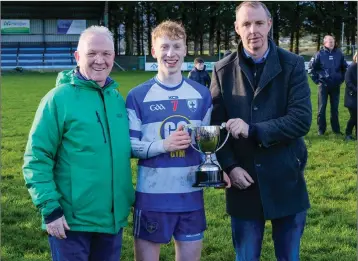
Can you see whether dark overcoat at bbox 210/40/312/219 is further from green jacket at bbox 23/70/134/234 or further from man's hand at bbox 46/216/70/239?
man's hand at bbox 46/216/70/239

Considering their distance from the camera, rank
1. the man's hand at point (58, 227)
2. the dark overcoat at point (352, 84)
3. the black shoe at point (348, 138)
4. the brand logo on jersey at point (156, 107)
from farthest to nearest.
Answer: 1. the black shoe at point (348, 138)
2. the dark overcoat at point (352, 84)
3. the brand logo on jersey at point (156, 107)
4. the man's hand at point (58, 227)

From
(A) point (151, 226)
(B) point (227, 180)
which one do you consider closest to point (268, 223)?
(B) point (227, 180)

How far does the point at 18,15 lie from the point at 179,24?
48.1m

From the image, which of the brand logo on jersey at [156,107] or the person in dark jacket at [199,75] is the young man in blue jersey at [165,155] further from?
the person in dark jacket at [199,75]

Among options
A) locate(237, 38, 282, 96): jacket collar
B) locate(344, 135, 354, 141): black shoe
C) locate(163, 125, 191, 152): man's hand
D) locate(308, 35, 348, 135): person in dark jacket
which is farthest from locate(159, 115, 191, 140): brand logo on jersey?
locate(308, 35, 348, 135): person in dark jacket

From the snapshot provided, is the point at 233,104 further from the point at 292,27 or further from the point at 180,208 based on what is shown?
the point at 292,27

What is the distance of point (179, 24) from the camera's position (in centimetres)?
325

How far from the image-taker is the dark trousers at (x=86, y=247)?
2.93 m

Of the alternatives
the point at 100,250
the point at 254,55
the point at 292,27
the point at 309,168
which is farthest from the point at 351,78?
the point at 292,27

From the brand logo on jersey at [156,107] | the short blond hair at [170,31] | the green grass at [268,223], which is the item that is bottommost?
the green grass at [268,223]

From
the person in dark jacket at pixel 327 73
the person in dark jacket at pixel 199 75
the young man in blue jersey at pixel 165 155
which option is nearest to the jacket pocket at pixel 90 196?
the young man in blue jersey at pixel 165 155

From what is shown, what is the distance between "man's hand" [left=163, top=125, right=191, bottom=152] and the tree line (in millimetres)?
51724

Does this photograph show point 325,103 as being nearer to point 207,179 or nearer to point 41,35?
point 207,179

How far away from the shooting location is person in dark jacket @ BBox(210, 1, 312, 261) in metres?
3.06
